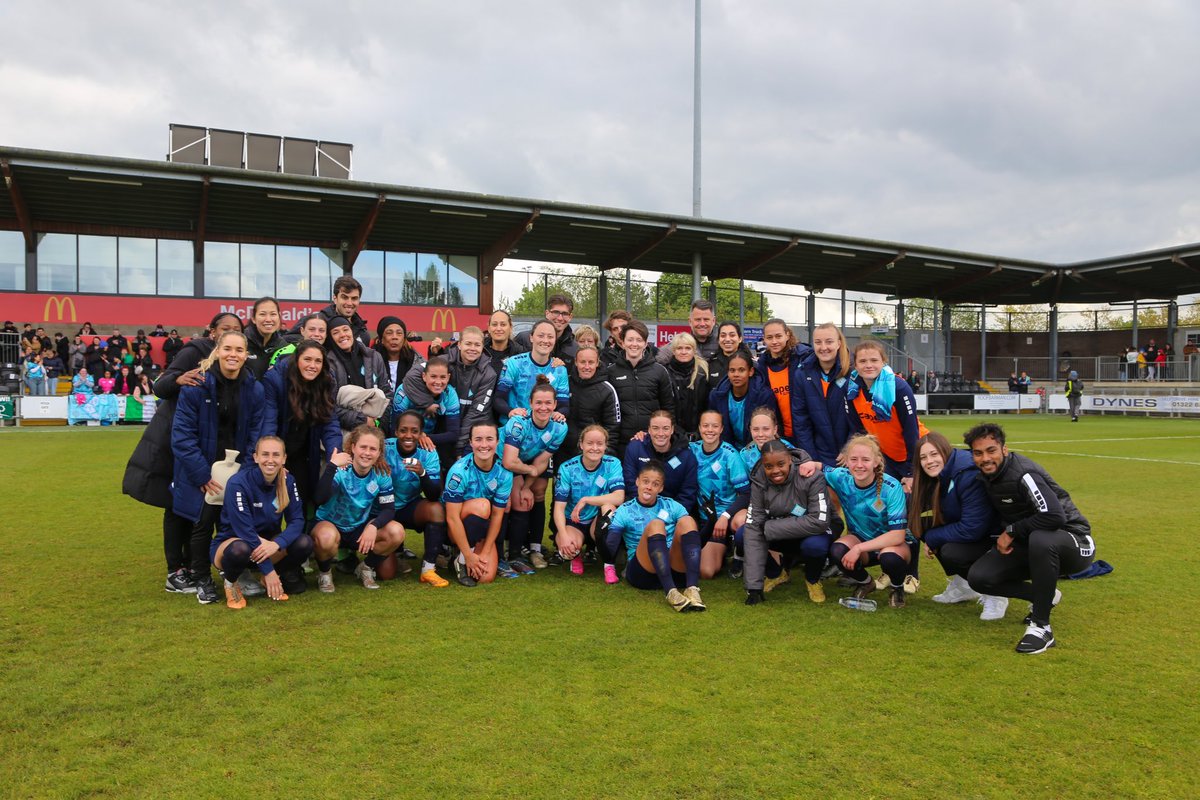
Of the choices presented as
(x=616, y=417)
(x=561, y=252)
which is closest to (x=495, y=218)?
(x=561, y=252)

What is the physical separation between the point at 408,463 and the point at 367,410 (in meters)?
0.46

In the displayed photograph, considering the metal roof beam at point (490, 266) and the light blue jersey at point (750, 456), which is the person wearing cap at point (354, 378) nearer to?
the light blue jersey at point (750, 456)

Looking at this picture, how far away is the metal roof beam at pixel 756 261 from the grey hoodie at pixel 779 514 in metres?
24.3

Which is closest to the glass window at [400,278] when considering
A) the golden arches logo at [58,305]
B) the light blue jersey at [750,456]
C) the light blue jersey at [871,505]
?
the golden arches logo at [58,305]

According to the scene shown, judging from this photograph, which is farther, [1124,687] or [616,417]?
[616,417]

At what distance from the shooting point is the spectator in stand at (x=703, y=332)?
21.0ft

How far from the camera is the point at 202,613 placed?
14.9ft

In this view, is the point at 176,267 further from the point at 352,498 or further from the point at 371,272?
the point at 352,498

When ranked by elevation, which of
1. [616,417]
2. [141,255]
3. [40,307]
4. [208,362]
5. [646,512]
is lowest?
[646,512]

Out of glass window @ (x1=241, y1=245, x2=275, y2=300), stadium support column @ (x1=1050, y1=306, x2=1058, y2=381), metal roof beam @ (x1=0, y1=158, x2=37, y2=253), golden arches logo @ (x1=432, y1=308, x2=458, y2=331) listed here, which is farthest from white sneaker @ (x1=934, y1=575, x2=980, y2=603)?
stadium support column @ (x1=1050, y1=306, x2=1058, y2=381)

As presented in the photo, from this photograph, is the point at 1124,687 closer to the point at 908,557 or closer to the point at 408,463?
the point at 908,557

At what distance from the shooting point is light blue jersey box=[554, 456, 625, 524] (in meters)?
5.55

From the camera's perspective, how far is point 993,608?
4598 mm

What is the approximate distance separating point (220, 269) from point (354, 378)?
22007 millimetres
